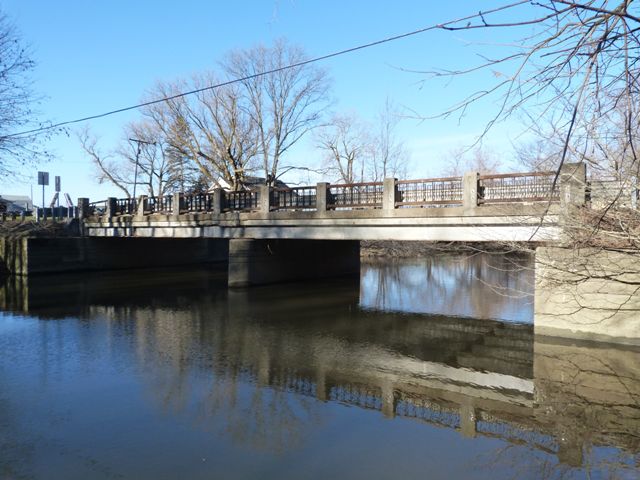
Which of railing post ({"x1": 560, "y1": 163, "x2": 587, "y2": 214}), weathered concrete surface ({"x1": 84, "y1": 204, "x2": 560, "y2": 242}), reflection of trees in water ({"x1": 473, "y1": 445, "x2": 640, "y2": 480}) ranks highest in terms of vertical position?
railing post ({"x1": 560, "y1": 163, "x2": 587, "y2": 214})

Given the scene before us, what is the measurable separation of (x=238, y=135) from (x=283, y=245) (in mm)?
16287

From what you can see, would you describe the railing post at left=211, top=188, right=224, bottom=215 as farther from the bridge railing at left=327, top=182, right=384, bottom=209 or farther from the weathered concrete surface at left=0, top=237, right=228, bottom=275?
the weathered concrete surface at left=0, top=237, right=228, bottom=275

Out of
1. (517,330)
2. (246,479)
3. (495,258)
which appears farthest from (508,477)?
Result: (495,258)

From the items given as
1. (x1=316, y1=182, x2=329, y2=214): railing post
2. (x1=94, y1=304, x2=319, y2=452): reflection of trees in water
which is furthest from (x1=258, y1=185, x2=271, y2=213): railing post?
(x1=94, y1=304, x2=319, y2=452): reflection of trees in water

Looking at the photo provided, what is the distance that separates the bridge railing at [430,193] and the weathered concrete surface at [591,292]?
14.5ft

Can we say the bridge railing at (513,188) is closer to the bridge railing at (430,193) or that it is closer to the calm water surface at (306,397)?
the bridge railing at (430,193)

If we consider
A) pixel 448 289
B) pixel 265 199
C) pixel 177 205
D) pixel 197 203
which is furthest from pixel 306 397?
pixel 177 205

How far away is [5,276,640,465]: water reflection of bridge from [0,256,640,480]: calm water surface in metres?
0.04

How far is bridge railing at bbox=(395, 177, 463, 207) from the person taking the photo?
15.8m

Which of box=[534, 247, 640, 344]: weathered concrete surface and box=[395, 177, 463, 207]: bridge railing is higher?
box=[395, 177, 463, 207]: bridge railing

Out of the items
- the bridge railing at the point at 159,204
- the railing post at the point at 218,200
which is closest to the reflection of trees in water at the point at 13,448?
the railing post at the point at 218,200

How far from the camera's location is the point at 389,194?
676 inches

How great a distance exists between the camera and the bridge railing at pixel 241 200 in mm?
22127

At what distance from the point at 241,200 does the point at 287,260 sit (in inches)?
145
